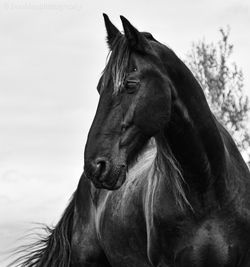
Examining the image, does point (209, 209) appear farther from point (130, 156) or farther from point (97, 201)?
point (97, 201)

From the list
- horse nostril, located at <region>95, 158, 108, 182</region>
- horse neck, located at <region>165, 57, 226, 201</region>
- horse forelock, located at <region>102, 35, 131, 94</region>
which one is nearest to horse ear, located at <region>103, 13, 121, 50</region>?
horse forelock, located at <region>102, 35, 131, 94</region>

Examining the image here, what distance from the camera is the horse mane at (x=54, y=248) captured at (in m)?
7.65

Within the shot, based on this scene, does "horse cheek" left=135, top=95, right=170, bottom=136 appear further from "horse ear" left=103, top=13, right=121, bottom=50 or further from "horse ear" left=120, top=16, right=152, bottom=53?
"horse ear" left=103, top=13, right=121, bottom=50

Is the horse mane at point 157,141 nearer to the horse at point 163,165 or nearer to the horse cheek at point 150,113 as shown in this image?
the horse at point 163,165

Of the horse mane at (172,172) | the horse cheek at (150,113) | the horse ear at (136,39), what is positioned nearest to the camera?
the horse cheek at (150,113)

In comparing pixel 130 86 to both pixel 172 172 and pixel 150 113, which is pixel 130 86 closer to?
pixel 150 113

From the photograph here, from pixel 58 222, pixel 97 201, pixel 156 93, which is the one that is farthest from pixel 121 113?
pixel 58 222

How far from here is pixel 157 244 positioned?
19.4ft

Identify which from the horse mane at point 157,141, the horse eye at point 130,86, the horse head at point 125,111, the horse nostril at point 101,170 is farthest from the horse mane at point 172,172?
the horse nostril at point 101,170

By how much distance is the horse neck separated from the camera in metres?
5.60

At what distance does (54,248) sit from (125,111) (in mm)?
2838

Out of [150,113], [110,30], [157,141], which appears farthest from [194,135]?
[110,30]

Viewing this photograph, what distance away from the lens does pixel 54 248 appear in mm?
7758

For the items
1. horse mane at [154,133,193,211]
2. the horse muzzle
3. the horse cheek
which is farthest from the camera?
horse mane at [154,133,193,211]
